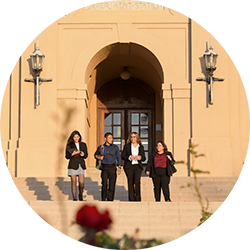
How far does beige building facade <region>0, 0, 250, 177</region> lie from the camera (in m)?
12.0

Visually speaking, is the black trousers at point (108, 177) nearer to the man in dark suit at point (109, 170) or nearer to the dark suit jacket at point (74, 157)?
the man in dark suit at point (109, 170)

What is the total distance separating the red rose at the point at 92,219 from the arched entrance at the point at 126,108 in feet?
49.1

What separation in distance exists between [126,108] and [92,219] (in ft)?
49.9

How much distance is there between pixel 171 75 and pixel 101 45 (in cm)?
220

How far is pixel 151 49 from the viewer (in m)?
12.4

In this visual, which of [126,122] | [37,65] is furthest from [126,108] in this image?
[37,65]

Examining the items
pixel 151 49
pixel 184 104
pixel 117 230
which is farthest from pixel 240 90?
pixel 117 230

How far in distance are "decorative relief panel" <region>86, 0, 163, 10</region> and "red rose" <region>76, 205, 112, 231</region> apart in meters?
11.5

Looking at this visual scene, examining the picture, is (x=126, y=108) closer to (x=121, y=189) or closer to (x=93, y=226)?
(x=121, y=189)

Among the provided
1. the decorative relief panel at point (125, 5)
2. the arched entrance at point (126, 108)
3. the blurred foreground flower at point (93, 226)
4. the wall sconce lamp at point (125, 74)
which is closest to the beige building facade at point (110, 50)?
the decorative relief panel at point (125, 5)

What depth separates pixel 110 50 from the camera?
42.5ft

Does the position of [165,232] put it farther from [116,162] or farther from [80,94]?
[80,94]

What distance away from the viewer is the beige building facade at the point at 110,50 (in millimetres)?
11961

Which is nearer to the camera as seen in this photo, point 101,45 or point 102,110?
point 101,45
